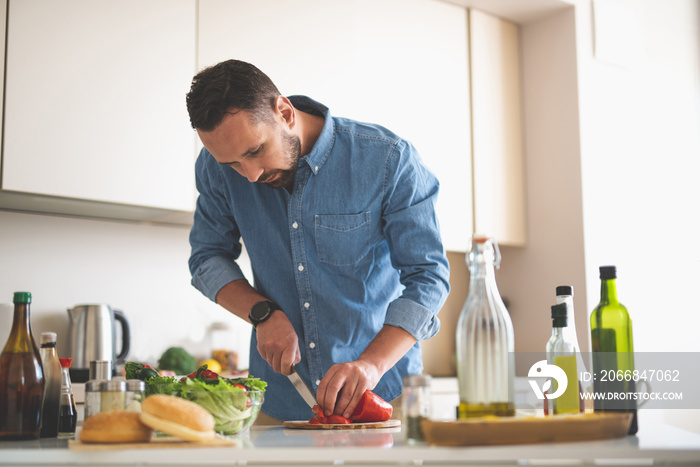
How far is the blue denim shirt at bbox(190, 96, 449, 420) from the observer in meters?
1.60

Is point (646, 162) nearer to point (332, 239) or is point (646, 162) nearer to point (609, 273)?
point (332, 239)

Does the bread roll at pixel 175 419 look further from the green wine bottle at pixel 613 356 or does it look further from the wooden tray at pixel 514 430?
the green wine bottle at pixel 613 356

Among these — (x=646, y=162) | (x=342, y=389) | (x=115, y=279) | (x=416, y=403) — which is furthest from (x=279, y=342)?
(x=646, y=162)

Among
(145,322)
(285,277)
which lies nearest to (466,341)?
(285,277)

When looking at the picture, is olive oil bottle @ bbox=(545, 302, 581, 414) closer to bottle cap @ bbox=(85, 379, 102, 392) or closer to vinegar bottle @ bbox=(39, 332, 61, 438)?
bottle cap @ bbox=(85, 379, 102, 392)

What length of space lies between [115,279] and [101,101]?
0.67 meters

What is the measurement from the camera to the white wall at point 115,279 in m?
2.49

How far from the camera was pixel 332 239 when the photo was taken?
160 cm

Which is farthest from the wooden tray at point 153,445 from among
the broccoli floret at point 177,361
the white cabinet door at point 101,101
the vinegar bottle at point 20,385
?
the broccoli floret at point 177,361

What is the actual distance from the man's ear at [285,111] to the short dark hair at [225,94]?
0.16ft

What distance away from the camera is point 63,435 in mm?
1170

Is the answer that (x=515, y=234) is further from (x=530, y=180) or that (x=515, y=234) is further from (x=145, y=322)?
(x=145, y=322)

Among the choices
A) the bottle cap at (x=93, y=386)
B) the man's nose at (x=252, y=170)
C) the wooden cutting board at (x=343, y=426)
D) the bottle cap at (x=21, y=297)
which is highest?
the man's nose at (x=252, y=170)

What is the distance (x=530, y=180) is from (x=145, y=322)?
1.88 metres
